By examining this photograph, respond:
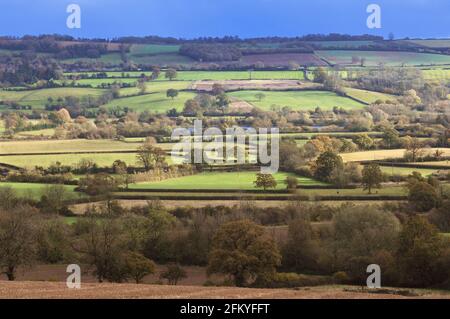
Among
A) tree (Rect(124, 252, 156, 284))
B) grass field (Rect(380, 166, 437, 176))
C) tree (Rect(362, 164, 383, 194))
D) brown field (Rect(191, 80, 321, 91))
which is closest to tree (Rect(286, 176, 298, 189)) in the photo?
tree (Rect(362, 164, 383, 194))

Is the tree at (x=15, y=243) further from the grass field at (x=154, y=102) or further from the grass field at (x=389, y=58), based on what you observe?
the grass field at (x=389, y=58)

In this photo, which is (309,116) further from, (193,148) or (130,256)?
(130,256)

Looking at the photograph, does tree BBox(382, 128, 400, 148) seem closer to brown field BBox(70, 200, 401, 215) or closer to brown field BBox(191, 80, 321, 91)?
brown field BBox(70, 200, 401, 215)

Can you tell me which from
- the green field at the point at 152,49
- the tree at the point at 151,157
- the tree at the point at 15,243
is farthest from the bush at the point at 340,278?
the green field at the point at 152,49

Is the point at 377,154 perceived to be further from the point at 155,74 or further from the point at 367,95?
the point at 155,74

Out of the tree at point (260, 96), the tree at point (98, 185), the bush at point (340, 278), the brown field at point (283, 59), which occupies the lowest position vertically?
the bush at point (340, 278)

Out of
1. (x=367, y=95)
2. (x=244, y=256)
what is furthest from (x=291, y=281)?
(x=367, y=95)

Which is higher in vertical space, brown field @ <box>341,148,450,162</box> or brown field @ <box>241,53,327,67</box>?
brown field @ <box>241,53,327,67</box>
